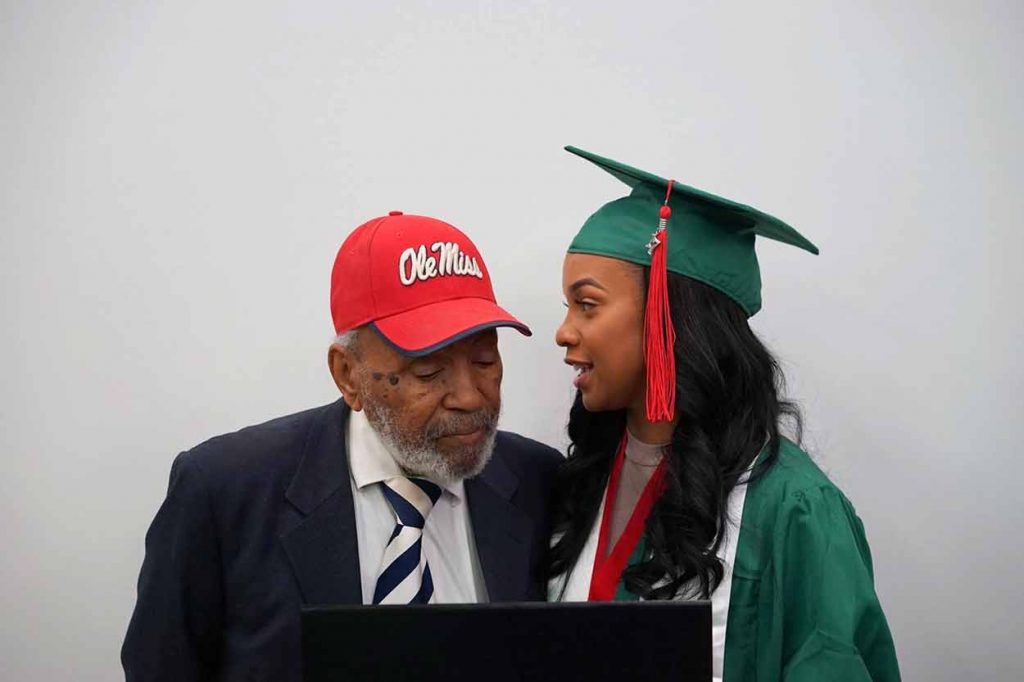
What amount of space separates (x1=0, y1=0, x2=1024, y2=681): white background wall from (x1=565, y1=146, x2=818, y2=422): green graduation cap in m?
0.43

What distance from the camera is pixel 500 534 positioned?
1.56 meters

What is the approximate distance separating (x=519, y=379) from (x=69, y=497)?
93 centimetres

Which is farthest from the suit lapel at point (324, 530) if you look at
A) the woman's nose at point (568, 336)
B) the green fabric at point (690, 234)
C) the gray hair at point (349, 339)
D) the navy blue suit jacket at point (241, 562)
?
the green fabric at point (690, 234)

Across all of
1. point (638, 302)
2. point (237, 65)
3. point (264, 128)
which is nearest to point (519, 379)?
point (638, 302)

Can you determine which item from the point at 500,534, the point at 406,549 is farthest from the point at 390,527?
the point at 500,534

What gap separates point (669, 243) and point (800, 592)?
0.53 m

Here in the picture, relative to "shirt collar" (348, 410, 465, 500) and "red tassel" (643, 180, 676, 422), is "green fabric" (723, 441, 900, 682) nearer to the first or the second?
"red tassel" (643, 180, 676, 422)

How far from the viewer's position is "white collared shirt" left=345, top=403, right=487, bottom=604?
1456 mm

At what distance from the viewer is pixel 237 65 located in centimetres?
193

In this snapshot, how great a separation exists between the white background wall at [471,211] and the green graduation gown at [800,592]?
0.55 metres

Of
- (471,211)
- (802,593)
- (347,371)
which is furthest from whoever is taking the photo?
(471,211)

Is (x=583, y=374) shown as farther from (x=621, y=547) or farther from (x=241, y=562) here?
(x=241, y=562)

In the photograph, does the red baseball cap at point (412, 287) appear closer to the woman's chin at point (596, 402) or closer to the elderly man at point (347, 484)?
the elderly man at point (347, 484)

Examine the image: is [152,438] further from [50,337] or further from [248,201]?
[248,201]
